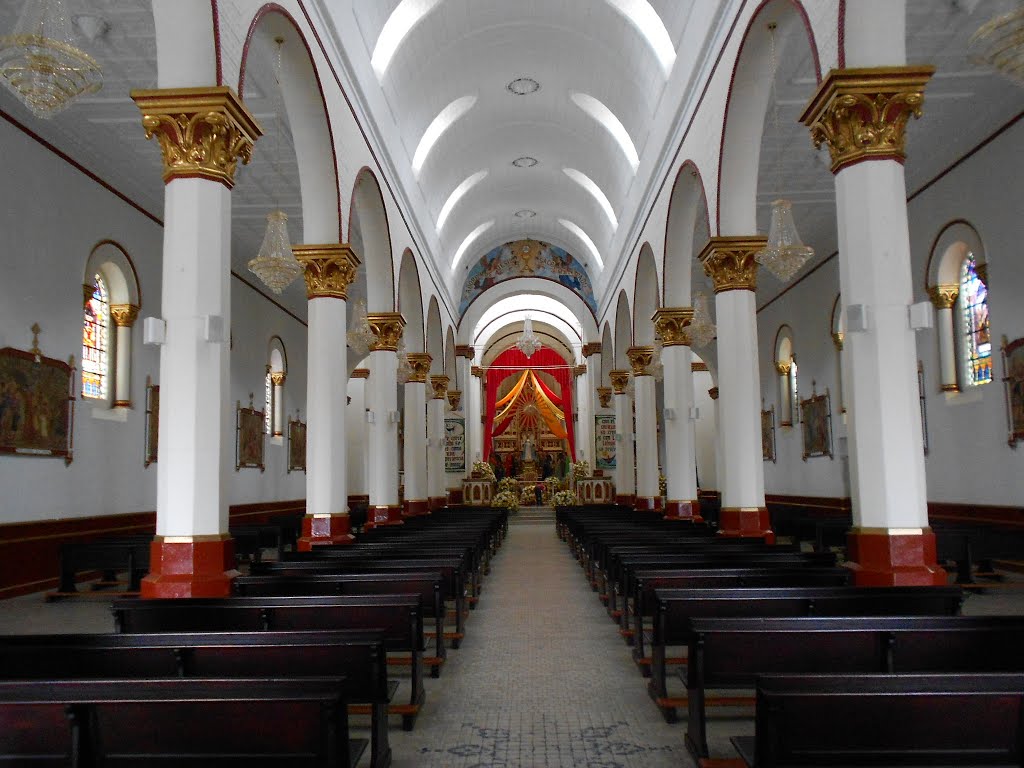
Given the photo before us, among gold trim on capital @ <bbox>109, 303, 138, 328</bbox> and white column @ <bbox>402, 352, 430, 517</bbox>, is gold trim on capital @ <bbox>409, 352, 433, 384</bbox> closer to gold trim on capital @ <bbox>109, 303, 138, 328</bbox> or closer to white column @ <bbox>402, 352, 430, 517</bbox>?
white column @ <bbox>402, 352, 430, 517</bbox>

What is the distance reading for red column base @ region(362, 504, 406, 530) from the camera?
13.6 meters

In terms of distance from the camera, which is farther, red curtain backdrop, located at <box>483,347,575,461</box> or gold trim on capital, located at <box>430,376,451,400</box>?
red curtain backdrop, located at <box>483,347,575,461</box>

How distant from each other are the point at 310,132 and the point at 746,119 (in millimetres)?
5096

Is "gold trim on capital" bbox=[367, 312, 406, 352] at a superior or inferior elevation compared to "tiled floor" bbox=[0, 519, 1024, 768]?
superior

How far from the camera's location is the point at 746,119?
33.1 feet

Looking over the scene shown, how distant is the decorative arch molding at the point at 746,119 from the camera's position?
895 centimetres

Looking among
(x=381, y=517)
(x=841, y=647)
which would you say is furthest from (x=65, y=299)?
(x=841, y=647)

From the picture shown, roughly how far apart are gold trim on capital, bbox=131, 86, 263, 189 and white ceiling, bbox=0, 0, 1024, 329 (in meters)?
2.84

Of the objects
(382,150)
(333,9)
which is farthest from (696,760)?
(382,150)

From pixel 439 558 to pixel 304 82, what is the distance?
216 inches


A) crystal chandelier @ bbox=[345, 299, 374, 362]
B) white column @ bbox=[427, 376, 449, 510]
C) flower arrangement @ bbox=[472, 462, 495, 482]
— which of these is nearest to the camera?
crystal chandelier @ bbox=[345, 299, 374, 362]

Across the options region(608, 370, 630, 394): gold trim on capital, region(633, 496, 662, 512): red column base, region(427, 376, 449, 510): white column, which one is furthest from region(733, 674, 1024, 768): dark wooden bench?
region(608, 370, 630, 394): gold trim on capital

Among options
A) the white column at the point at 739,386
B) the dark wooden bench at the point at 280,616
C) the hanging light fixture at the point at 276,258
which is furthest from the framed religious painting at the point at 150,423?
the dark wooden bench at the point at 280,616

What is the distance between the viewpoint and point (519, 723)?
4984mm
